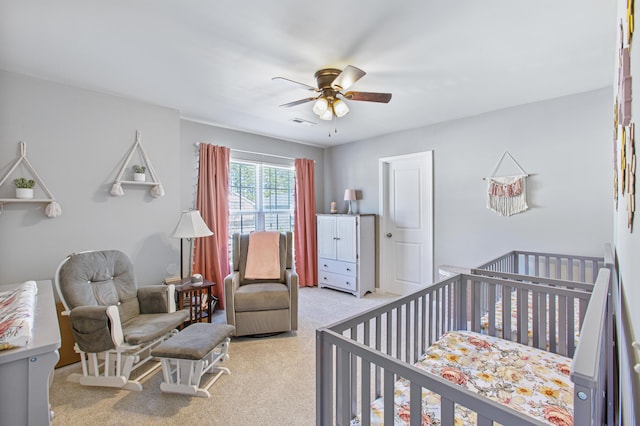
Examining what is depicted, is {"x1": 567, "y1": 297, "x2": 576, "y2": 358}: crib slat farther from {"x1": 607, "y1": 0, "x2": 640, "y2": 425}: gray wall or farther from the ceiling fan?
the ceiling fan

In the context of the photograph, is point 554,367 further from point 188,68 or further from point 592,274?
point 188,68

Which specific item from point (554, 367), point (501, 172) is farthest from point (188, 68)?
point (501, 172)

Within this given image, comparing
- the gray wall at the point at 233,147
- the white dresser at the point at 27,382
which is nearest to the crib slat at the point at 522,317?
the white dresser at the point at 27,382

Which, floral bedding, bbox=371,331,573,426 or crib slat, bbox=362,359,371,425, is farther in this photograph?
floral bedding, bbox=371,331,573,426

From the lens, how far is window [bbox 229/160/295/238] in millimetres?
4031

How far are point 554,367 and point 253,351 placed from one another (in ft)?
7.17

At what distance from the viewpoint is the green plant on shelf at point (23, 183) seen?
2.20 metres

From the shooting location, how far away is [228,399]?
1941mm

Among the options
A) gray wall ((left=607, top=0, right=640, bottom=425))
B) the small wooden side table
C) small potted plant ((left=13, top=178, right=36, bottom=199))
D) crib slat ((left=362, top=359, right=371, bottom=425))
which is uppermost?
small potted plant ((left=13, top=178, right=36, bottom=199))

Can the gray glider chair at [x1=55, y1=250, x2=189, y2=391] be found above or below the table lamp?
below

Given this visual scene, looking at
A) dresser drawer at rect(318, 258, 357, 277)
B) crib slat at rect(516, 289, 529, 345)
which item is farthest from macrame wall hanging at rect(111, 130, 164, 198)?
crib slat at rect(516, 289, 529, 345)

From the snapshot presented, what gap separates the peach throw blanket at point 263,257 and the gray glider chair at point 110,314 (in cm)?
91

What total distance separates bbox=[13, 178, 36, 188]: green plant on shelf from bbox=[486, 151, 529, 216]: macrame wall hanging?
14.1 feet

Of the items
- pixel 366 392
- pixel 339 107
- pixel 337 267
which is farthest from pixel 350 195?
pixel 366 392
